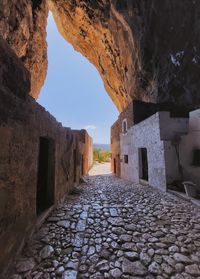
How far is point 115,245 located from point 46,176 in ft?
9.38

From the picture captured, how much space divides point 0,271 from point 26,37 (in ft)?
52.3

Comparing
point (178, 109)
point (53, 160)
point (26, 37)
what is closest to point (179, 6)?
point (178, 109)

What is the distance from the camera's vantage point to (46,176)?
4.78 m

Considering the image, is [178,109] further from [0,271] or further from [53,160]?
[0,271]

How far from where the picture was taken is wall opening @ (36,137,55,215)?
181 inches

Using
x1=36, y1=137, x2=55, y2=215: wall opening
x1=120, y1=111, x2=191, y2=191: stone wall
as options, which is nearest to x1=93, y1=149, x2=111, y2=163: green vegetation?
x1=120, y1=111, x2=191, y2=191: stone wall

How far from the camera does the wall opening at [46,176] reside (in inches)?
181

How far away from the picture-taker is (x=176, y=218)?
393 cm

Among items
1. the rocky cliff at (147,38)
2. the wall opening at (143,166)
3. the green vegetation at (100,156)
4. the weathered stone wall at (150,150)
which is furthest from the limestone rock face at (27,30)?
the green vegetation at (100,156)

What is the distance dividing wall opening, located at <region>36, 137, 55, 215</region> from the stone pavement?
0.48 m

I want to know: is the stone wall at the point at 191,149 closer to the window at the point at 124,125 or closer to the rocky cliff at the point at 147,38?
the window at the point at 124,125

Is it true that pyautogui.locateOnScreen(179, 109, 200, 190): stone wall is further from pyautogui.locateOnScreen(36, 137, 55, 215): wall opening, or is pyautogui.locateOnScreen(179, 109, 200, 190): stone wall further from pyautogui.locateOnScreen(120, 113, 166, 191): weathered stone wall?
pyautogui.locateOnScreen(36, 137, 55, 215): wall opening

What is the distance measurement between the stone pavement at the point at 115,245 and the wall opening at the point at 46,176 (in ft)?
1.59

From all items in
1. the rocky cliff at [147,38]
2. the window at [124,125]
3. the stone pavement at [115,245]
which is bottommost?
the stone pavement at [115,245]
